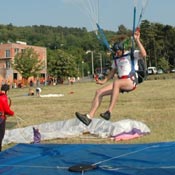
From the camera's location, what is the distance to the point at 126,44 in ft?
19.7

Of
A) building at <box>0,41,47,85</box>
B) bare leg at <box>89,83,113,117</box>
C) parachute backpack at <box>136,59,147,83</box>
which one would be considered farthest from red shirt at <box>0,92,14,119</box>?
building at <box>0,41,47,85</box>

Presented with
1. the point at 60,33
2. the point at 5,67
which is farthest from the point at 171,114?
the point at 60,33

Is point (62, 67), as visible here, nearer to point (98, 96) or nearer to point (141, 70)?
point (98, 96)

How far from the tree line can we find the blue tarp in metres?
1.65

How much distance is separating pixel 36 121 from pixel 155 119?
368 centimetres

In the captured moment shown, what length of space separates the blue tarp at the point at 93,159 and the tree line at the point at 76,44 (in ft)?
5.40

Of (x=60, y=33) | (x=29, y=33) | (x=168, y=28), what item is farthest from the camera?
Answer: (x=60, y=33)

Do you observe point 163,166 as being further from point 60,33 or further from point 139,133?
point 60,33

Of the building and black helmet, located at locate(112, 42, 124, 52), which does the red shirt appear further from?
the building

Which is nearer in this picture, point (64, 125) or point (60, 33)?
point (64, 125)

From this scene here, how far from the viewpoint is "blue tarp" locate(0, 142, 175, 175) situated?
15.0 feet

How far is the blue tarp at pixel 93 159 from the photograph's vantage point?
15.0 feet

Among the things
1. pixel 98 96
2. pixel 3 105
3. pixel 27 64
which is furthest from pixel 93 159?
pixel 27 64

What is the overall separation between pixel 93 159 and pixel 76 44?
127m
